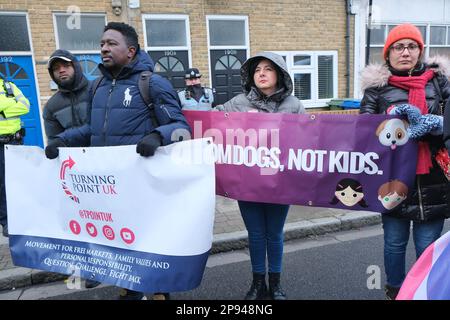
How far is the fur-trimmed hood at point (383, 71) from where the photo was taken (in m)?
2.45

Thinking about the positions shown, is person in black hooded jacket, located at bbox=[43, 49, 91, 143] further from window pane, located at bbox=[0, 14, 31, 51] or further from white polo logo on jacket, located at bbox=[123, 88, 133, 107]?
window pane, located at bbox=[0, 14, 31, 51]

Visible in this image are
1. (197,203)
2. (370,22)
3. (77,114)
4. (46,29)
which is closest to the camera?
(197,203)

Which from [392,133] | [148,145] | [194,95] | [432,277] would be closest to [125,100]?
[148,145]

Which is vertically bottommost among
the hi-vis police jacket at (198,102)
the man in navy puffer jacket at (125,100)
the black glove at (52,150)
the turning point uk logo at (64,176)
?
the turning point uk logo at (64,176)

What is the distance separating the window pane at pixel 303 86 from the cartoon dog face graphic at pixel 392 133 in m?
7.86

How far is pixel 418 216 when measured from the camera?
242 cm

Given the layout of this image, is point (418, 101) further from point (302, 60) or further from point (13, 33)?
point (302, 60)

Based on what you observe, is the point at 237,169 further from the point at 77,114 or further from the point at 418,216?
the point at 77,114

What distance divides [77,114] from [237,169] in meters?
1.52

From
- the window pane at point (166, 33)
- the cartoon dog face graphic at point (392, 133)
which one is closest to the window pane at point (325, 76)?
the window pane at point (166, 33)

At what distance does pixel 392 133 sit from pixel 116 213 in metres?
1.93

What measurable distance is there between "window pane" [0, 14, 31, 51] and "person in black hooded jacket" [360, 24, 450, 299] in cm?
744

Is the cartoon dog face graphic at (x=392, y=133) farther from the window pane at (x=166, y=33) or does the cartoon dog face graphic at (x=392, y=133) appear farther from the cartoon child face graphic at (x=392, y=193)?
the window pane at (x=166, y=33)

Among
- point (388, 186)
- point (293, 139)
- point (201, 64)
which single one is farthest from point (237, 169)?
point (201, 64)
